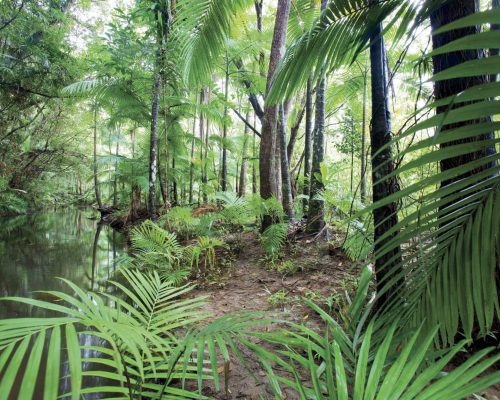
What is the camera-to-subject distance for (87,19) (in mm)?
10930

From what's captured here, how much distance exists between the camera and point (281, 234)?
4.04 m

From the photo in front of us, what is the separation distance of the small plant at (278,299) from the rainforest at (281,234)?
0.02 metres

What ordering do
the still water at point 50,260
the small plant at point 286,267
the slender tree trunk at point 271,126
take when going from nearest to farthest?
1. the small plant at point 286,267
2. the still water at point 50,260
3. the slender tree trunk at point 271,126

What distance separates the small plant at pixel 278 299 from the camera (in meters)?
2.85

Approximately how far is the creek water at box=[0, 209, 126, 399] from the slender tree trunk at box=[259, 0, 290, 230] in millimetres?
2822

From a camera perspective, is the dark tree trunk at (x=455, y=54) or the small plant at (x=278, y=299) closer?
the dark tree trunk at (x=455, y=54)

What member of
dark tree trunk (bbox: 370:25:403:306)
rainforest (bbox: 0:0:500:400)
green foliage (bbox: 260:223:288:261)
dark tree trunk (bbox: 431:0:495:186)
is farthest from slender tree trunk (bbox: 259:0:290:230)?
dark tree trunk (bbox: 431:0:495:186)

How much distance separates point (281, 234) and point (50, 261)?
4867 mm

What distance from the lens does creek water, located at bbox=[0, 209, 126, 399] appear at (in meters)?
4.03

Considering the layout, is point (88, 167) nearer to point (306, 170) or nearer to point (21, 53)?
point (21, 53)

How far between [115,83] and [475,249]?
785cm

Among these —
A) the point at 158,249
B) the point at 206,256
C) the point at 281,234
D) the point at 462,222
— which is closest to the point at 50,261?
the point at 158,249

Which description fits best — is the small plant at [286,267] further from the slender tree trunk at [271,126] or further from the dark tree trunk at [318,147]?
the slender tree trunk at [271,126]

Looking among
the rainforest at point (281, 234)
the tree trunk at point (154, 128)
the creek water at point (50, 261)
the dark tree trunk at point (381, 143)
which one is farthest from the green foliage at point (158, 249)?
the dark tree trunk at point (381, 143)
